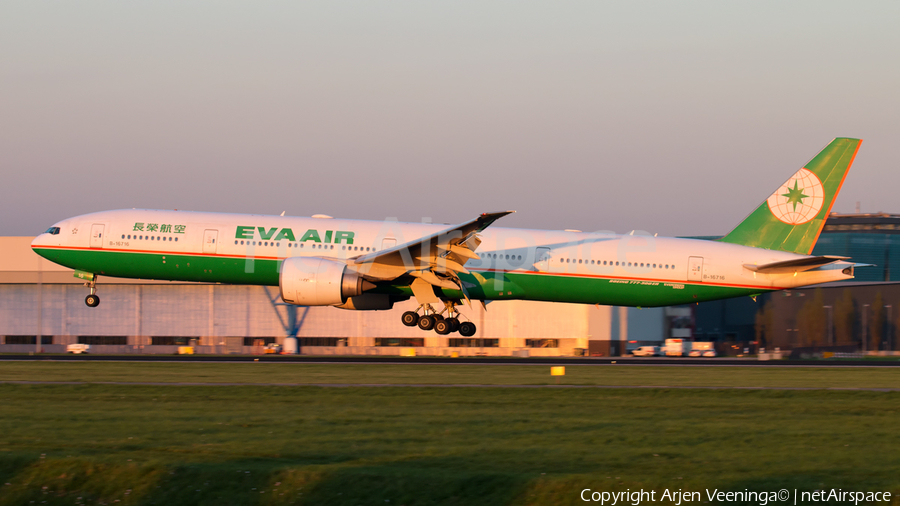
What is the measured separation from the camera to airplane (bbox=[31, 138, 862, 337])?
36938mm

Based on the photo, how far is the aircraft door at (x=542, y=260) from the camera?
37.3 m

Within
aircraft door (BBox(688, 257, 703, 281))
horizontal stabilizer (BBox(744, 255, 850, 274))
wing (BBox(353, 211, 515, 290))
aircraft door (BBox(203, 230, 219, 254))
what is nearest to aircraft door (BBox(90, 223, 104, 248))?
A: aircraft door (BBox(203, 230, 219, 254))

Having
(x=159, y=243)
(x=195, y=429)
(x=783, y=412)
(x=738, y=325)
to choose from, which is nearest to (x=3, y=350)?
(x=159, y=243)

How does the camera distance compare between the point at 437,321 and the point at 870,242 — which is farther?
the point at 870,242

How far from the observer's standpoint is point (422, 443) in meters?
17.3

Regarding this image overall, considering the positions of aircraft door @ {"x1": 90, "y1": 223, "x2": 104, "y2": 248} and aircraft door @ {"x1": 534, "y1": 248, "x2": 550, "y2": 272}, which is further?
aircraft door @ {"x1": 90, "y1": 223, "x2": 104, "y2": 248}

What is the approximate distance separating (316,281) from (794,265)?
20488 millimetres

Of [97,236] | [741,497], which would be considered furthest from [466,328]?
[741,497]

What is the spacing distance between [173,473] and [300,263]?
2033 cm

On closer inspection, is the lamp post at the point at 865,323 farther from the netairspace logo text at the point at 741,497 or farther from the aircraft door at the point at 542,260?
the netairspace logo text at the point at 741,497

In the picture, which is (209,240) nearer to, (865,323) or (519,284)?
(519,284)

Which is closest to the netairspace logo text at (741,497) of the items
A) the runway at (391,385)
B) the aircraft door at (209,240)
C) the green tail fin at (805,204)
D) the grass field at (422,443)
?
the grass field at (422,443)

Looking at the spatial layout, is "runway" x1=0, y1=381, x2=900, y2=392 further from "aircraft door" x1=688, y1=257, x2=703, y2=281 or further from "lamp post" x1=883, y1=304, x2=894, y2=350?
"lamp post" x1=883, y1=304, x2=894, y2=350

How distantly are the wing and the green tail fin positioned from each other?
1363cm
